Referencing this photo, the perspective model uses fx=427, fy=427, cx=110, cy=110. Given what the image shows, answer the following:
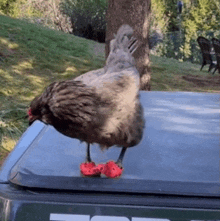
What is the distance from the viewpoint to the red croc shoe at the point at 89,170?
6.20 feet

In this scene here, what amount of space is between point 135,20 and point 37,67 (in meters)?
4.09

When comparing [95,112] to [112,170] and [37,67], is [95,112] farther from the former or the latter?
[37,67]

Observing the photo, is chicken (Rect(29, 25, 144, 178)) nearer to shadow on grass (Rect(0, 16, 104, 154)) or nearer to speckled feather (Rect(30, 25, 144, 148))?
speckled feather (Rect(30, 25, 144, 148))

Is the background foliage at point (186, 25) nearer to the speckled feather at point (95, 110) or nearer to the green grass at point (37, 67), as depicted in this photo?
the green grass at point (37, 67)

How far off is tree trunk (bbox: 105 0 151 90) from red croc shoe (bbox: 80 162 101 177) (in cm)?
665

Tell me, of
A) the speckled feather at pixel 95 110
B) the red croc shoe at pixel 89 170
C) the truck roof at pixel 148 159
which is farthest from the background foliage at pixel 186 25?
the red croc shoe at pixel 89 170

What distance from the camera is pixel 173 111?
3.08 m

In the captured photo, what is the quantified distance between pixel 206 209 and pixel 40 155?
0.89m

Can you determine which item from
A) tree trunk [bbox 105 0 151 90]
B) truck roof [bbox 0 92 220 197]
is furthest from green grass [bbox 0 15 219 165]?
truck roof [bbox 0 92 220 197]

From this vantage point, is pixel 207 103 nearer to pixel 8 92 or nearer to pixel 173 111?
pixel 173 111

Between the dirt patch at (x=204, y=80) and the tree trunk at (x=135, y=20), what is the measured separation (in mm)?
4407

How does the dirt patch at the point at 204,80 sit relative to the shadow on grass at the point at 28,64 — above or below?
below

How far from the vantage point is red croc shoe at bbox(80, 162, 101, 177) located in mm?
1891

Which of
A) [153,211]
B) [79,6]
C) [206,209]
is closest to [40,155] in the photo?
[153,211]
